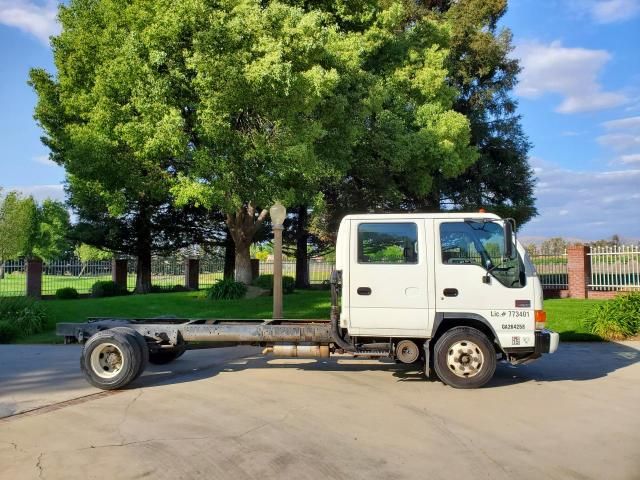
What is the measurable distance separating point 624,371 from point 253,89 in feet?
40.0

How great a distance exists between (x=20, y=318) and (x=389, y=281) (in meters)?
10.9

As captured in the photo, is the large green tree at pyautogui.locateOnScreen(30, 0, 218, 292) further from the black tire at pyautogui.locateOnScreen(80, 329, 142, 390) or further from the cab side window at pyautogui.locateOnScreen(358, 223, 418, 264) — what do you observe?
the cab side window at pyautogui.locateOnScreen(358, 223, 418, 264)

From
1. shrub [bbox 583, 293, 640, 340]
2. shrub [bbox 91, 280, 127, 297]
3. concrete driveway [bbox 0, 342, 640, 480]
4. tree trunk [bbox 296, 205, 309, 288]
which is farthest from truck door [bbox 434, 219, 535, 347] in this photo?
tree trunk [bbox 296, 205, 309, 288]

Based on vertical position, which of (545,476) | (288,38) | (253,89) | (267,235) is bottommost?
(545,476)

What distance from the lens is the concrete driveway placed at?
4918 millimetres

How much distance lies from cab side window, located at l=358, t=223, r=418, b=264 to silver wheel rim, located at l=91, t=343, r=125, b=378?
362 centimetres

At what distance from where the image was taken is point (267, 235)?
3228 cm

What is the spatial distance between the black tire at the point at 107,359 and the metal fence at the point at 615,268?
18486mm

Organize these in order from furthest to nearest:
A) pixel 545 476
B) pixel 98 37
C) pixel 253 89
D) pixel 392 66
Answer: pixel 392 66, pixel 98 37, pixel 253 89, pixel 545 476

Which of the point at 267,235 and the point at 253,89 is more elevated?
the point at 253,89

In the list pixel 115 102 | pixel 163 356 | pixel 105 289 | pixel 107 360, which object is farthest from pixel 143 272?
pixel 107 360

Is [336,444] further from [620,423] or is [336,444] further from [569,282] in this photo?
[569,282]

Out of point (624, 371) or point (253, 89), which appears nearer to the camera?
point (624, 371)

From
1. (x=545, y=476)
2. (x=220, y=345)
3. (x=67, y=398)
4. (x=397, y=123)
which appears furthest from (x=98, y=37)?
(x=545, y=476)
